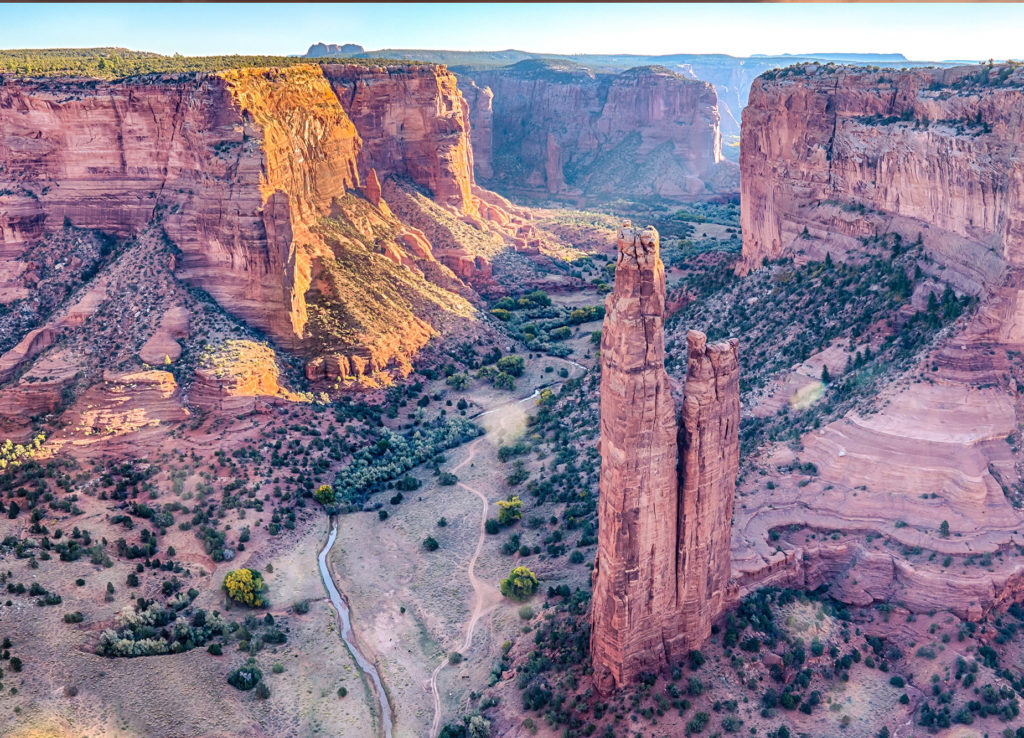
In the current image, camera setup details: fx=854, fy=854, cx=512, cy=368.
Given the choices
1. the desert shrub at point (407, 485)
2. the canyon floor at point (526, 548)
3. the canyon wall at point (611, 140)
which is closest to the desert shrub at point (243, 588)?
the canyon floor at point (526, 548)

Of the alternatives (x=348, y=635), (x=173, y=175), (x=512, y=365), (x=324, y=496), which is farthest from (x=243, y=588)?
(x=512, y=365)

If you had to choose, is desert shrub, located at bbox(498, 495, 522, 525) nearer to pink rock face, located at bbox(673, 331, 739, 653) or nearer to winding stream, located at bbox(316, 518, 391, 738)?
winding stream, located at bbox(316, 518, 391, 738)

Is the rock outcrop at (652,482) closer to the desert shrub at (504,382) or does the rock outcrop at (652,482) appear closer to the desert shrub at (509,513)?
the desert shrub at (509,513)

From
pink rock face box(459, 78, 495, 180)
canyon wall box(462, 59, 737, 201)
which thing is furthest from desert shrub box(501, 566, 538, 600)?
canyon wall box(462, 59, 737, 201)

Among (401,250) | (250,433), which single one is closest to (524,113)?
(401,250)

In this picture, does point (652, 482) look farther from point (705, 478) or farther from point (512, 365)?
point (512, 365)

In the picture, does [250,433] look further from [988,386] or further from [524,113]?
[524,113]
